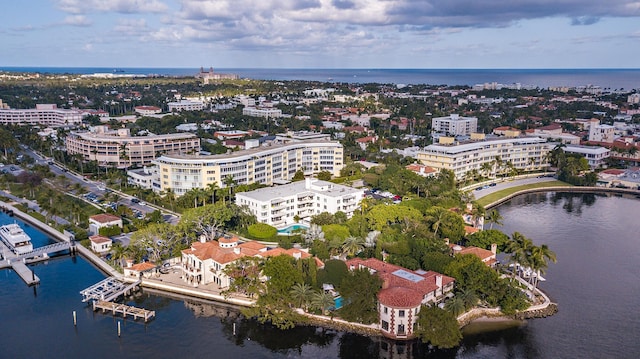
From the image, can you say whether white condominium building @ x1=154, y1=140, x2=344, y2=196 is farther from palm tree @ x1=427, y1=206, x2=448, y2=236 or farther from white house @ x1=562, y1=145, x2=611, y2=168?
white house @ x1=562, y1=145, x2=611, y2=168

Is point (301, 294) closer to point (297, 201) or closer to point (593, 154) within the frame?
point (297, 201)

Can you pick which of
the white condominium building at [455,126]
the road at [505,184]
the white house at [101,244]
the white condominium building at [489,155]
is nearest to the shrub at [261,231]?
the white house at [101,244]

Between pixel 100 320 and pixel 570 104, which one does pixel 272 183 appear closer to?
pixel 100 320

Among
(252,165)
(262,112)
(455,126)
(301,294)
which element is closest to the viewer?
(301,294)

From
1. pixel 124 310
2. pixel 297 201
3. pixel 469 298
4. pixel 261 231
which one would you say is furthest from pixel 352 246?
pixel 124 310

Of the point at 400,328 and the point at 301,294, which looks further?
the point at 301,294
